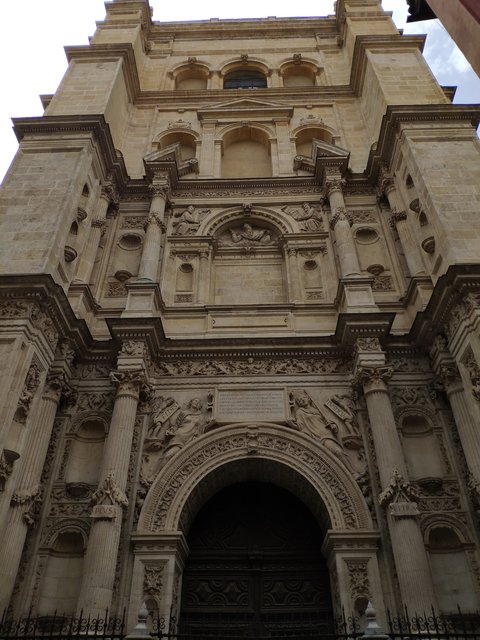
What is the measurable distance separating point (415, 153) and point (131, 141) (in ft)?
28.2

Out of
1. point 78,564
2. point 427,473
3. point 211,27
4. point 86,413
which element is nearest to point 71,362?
point 86,413

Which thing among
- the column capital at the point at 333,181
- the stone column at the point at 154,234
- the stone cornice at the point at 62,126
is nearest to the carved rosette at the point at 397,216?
the column capital at the point at 333,181

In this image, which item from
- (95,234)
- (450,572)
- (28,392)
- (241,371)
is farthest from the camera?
(95,234)

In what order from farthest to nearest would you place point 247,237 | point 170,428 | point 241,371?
1. point 247,237
2. point 241,371
3. point 170,428

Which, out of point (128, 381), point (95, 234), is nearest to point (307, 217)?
point (95, 234)

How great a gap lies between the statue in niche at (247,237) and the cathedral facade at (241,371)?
0.22ft

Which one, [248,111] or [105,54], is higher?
[105,54]

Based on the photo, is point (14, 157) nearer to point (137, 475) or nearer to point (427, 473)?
point (137, 475)

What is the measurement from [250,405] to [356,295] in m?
3.20

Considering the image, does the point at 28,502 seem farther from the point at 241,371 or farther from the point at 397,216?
the point at 397,216

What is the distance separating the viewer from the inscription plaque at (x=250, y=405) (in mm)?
11016

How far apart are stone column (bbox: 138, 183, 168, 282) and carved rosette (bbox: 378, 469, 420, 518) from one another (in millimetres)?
6545

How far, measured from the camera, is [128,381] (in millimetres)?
10805

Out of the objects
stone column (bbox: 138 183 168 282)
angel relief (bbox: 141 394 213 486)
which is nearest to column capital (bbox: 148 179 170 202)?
stone column (bbox: 138 183 168 282)
